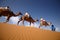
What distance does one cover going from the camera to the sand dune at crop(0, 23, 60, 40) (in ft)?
13.0

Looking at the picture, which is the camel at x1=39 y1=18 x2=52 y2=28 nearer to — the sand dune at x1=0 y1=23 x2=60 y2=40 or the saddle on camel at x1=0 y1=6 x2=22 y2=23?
the sand dune at x1=0 y1=23 x2=60 y2=40

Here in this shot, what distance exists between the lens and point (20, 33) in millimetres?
4195

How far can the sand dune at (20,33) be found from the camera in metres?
3.97

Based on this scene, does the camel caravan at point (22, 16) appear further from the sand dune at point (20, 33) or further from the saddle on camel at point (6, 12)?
the sand dune at point (20, 33)

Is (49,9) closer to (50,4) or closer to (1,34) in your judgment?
(50,4)

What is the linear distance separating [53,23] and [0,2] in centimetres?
203

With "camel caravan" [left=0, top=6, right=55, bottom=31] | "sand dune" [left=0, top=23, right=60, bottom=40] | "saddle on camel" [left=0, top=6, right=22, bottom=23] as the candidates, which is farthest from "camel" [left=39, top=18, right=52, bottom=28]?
"saddle on camel" [left=0, top=6, right=22, bottom=23]

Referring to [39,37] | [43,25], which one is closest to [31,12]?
[43,25]

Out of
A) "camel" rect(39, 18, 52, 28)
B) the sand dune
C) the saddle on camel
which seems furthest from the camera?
"camel" rect(39, 18, 52, 28)

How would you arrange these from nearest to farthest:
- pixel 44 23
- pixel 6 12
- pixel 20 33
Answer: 1. pixel 20 33
2. pixel 6 12
3. pixel 44 23

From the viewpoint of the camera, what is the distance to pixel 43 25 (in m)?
5.74

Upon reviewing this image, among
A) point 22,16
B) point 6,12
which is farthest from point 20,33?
point 22,16

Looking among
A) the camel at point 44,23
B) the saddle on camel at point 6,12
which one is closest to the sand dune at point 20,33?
the saddle on camel at point 6,12

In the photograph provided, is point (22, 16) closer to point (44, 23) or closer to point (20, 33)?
point (44, 23)
